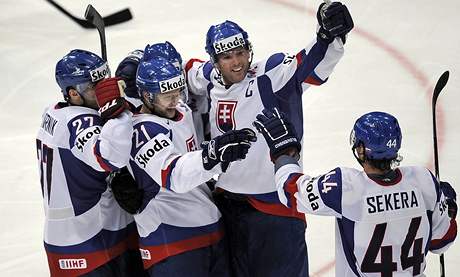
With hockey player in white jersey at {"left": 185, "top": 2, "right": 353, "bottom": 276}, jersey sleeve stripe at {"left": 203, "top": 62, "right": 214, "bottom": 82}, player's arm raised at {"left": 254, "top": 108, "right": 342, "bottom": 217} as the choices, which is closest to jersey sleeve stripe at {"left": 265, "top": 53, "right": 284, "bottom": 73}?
hockey player in white jersey at {"left": 185, "top": 2, "right": 353, "bottom": 276}

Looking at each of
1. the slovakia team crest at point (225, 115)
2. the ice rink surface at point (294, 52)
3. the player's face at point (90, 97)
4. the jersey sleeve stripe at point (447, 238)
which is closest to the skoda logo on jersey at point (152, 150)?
the player's face at point (90, 97)

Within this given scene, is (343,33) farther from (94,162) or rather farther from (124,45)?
(124,45)

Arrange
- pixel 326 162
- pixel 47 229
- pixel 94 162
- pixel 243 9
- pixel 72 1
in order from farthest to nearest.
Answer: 1. pixel 72 1
2. pixel 243 9
3. pixel 326 162
4. pixel 47 229
5. pixel 94 162

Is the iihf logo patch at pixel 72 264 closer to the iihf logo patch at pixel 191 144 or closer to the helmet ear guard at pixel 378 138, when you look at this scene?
the iihf logo patch at pixel 191 144

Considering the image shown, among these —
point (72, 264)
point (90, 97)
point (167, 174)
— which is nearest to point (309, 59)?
point (167, 174)

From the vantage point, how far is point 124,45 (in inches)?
295

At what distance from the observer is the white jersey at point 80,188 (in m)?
3.46

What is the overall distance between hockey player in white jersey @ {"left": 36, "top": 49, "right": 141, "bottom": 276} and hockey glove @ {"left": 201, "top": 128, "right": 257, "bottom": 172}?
338 mm

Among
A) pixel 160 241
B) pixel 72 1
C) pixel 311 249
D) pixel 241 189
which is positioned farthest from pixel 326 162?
pixel 72 1

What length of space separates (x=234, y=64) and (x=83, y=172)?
76 centimetres

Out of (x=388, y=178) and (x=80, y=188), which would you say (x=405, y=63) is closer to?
(x=80, y=188)

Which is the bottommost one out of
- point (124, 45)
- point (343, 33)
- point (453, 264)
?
point (453, 264)

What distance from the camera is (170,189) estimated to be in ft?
11.4

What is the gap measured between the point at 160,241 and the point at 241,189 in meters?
0.44
